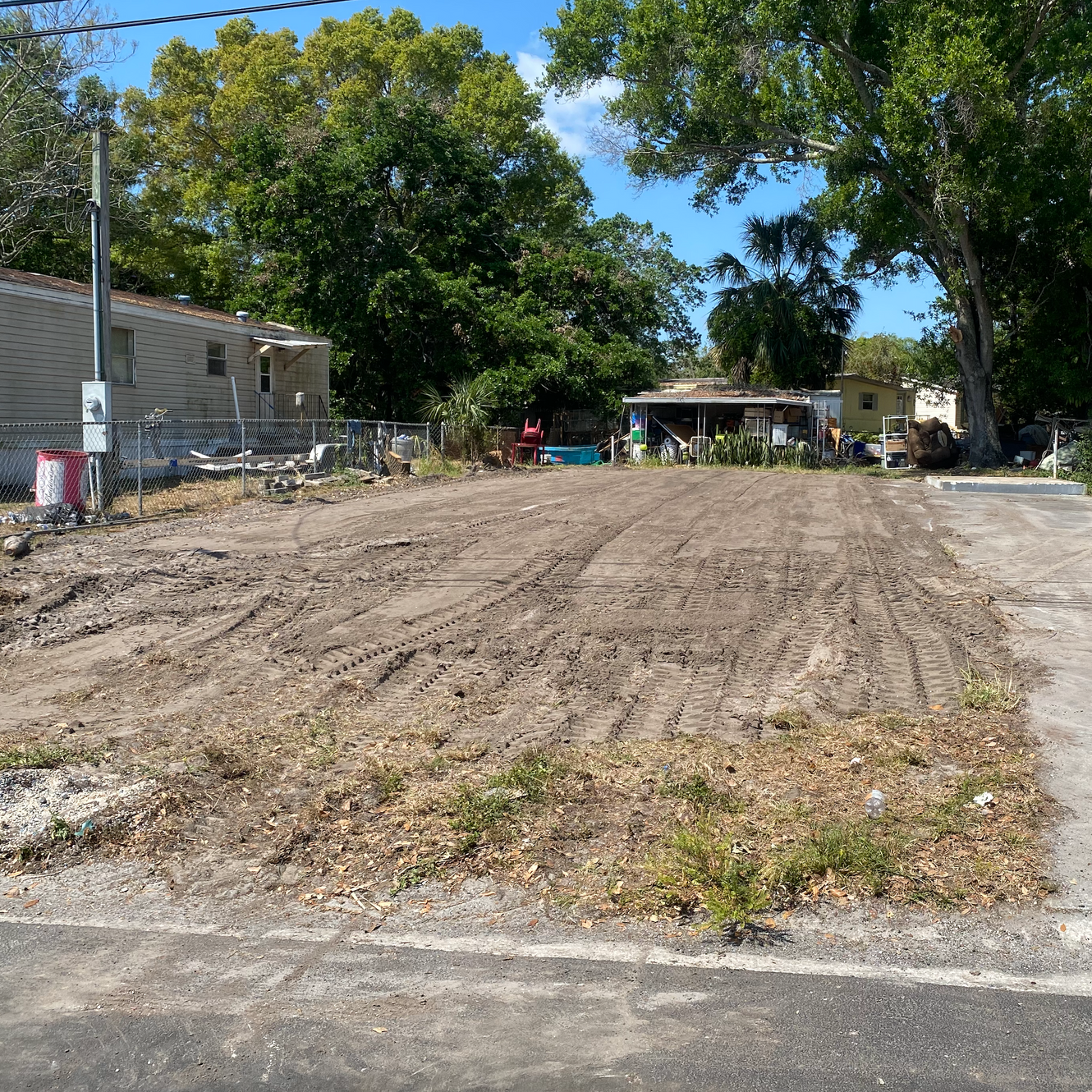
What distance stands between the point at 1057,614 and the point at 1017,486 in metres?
14.4

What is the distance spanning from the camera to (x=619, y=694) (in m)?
7.14

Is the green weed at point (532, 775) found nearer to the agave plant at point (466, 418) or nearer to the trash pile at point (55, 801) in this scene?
the trash pile at point (55, 801)

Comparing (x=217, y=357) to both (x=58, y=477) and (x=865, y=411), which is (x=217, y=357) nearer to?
(x=58, y=477)

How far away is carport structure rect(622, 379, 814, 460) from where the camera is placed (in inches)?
1297

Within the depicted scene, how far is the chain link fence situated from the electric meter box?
0.03 m

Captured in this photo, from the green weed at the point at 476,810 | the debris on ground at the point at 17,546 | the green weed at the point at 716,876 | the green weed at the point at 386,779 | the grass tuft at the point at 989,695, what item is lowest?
the green weed at the point at 716,876

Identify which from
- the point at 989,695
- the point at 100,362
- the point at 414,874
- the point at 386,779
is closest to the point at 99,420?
the point at 100,362

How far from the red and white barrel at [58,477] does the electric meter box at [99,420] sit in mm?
537

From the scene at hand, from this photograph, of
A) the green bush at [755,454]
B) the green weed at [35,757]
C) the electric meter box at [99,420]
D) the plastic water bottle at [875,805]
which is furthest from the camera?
the green bush at [755,454]

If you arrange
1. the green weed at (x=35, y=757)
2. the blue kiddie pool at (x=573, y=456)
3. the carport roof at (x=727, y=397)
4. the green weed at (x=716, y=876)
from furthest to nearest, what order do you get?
the blue kiddie pool at (x=573, y=456), the carport roof at (x=727, y=397), the green weed at (x=35, y=757), the green weed at (x=716, y=876)

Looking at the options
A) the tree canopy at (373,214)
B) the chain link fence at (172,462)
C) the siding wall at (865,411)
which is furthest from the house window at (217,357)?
the siding wall at (865,411)

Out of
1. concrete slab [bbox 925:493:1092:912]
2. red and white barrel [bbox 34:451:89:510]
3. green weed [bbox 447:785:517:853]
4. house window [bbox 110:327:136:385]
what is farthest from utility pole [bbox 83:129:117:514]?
concrete slab [bbox 925:493:1092:912]

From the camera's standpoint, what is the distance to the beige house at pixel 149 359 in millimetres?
19234

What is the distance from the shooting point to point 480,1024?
11.3ft
